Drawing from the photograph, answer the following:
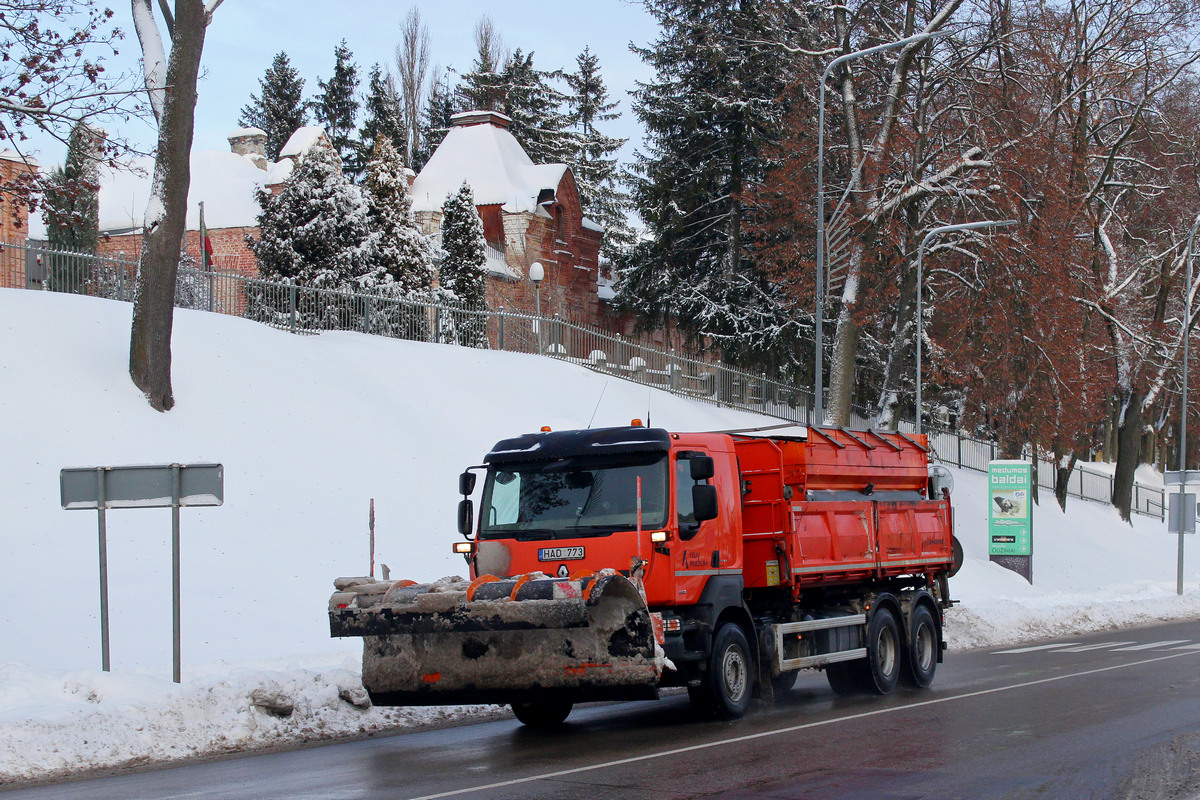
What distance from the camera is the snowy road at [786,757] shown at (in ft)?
26.3

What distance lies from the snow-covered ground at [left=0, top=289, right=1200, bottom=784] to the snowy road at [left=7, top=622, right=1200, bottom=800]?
38.0 inches

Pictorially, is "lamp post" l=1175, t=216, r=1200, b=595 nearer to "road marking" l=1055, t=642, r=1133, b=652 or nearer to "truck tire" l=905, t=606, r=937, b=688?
"road marking" l=1055, t=642, r=1133, b=652

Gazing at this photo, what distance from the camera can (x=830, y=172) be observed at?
3497cm

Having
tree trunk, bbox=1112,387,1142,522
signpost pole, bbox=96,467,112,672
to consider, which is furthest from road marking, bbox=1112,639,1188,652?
tree trunk, bbox=1112,387,1142,522

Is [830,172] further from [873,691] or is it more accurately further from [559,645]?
[559,645]

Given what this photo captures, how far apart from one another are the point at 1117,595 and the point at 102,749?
27906 millimetres

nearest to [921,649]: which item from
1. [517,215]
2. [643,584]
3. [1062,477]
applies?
[643,584]

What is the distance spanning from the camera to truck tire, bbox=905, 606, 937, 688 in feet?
47.1

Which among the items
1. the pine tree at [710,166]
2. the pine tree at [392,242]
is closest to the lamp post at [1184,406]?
the pine tree at [710,166]

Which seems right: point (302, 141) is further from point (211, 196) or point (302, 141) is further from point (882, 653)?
point (882, 653)

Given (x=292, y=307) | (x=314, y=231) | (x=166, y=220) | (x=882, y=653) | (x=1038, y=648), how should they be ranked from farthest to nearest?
1. (x=314, y=231)
2. (x=292, y=307)
3. (x=1038, y=648)
4. (x=166, y=220)
5. (x=882, y=653)

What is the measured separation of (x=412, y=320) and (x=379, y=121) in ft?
155

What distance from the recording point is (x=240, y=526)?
18078 mm

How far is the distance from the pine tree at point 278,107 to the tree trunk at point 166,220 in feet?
206
